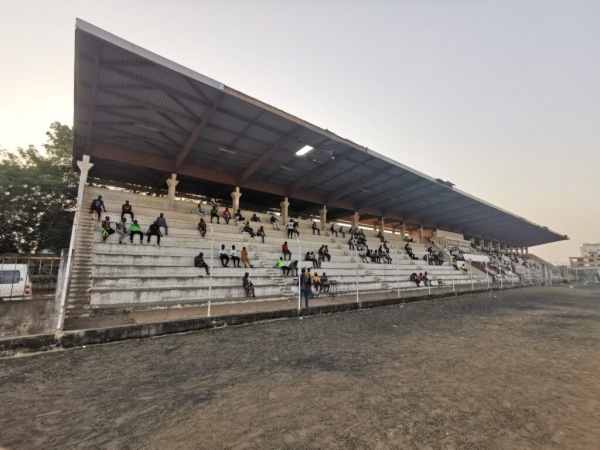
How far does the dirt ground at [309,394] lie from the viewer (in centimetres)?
266

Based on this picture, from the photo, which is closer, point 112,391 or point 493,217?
point 112,391

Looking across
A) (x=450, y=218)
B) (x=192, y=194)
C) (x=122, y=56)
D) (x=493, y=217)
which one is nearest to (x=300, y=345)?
(x=122, y=56)

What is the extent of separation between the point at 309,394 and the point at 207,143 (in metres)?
17.4

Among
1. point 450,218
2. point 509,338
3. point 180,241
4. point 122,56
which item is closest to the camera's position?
point 509,338

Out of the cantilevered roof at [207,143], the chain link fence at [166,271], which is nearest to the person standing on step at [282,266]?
the chain link fence at [166,271]

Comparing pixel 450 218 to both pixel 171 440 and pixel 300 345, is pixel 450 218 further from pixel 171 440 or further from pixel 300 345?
pixel 171 440

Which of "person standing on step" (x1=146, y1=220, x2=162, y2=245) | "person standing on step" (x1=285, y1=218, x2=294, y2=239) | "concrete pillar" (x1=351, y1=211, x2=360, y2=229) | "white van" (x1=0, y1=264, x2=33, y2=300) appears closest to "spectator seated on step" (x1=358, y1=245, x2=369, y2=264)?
"person standing on step" (x1=285, y1=218, x2=294, y2=239)

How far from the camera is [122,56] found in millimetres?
11406

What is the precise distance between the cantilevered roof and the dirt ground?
37.3 ft

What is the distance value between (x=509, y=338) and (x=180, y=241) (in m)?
12.9

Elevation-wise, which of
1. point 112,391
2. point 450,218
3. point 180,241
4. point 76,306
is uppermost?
point 450,218

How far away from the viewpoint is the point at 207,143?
18.2 m

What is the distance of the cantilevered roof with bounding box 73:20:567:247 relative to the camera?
40.8ft

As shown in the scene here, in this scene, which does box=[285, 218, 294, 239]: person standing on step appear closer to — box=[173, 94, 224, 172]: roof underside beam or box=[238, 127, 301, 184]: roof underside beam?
box=[238, 127, 301, 184]: roof underside beam
